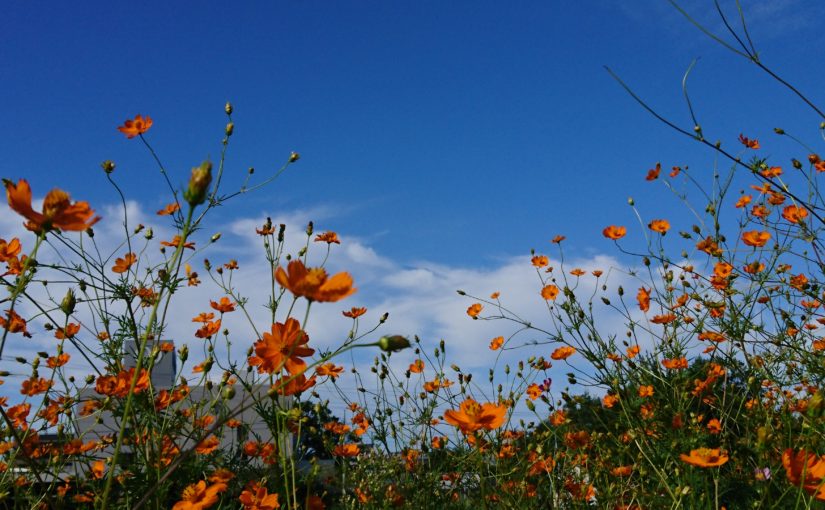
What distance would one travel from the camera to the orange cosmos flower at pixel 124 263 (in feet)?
8.41

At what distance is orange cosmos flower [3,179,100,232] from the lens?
99 cm

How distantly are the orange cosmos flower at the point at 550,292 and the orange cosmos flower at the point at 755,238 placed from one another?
0.99m

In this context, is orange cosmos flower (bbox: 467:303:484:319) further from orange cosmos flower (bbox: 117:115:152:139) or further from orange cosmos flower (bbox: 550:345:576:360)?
orange cosmos flower (bbox: 117:115:152:139)

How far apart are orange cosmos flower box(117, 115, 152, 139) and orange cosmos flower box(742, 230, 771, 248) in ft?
9.61

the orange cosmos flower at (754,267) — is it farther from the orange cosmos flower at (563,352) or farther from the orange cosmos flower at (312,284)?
the orange cosmos flower at (312,284)

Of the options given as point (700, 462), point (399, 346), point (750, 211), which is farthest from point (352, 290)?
point (750, 211)

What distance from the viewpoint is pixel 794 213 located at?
3041mm

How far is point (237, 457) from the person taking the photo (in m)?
2.65

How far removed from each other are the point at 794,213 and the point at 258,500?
2728 mm

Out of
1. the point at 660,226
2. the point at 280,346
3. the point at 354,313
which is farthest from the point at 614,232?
the point at 280,346

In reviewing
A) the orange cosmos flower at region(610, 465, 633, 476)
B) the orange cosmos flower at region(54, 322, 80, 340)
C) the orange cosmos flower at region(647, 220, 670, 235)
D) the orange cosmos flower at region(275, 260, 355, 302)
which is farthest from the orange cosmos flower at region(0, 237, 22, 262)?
the orange cosmos flower at region(647, 220, 670, 235)

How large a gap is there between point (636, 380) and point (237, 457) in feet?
6.14

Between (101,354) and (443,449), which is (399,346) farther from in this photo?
(443,449)

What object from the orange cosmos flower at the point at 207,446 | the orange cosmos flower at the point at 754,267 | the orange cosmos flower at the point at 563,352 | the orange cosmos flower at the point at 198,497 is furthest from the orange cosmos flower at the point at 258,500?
the orange cosmos flower at the point at 754,267
